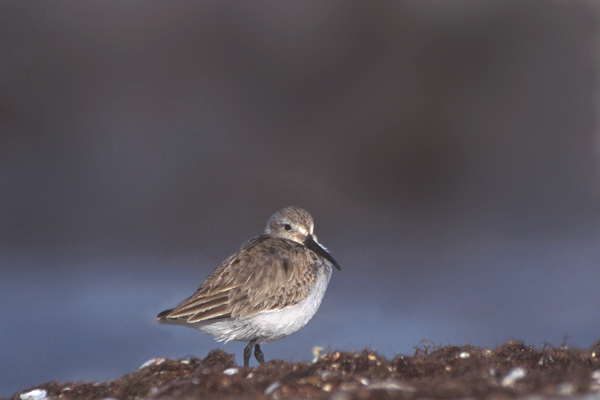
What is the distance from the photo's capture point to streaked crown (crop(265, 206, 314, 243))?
369 inches

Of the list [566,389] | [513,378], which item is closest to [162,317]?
[513,378]

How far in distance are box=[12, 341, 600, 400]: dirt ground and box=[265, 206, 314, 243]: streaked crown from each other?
2.69 meters

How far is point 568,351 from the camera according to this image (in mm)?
6422

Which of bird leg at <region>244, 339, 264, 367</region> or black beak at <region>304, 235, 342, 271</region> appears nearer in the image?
bird leg at <region>244, 339, 264, 367</region>

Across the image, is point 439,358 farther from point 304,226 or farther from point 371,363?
point 304,226

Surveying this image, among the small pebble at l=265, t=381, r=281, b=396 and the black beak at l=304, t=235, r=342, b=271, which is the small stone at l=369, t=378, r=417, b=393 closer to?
the small pebble at l=265, t=381, r=281, b=396

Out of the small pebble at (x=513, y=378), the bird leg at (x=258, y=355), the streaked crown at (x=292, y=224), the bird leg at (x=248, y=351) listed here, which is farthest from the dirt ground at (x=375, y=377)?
the streaked crown at (x=292, y=224)

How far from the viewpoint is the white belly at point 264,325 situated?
7.47 meters

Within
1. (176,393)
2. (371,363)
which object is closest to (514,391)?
(371,363)

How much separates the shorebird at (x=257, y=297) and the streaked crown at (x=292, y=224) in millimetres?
837

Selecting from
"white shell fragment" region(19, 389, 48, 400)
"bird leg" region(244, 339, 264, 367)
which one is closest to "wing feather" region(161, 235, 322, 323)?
"bird leg" region(244, 339, 264, 367)

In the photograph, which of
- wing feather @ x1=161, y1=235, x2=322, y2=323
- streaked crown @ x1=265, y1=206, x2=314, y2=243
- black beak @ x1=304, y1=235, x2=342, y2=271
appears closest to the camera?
wing feather @ x1=161, y1=235, x2=322, y2=323

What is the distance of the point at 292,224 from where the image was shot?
939 centimetres

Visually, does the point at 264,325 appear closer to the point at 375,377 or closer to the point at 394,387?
the point at 375,377
